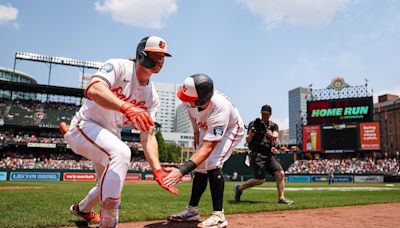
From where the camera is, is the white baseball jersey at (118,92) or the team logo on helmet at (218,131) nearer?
the white baseball jersey at (118,92)

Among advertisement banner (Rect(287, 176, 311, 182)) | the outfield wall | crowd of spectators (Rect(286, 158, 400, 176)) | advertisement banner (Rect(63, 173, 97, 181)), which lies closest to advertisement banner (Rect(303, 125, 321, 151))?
crowd of spectators (Rect(286, 158, 400, 176))

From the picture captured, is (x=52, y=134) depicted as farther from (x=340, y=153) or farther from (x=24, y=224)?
(x=24, y=224)

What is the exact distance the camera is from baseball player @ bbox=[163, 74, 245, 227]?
14.1ft

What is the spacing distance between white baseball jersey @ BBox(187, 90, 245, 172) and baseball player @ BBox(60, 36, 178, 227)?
0.78 meters

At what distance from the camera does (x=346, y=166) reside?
47.3 metres

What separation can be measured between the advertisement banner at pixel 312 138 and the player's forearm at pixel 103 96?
51.0 meters

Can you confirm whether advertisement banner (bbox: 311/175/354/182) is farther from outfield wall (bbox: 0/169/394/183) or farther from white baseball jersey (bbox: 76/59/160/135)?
white baseball jersey (bbox: 76/59/160/135)

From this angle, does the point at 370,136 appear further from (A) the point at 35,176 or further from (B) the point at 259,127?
(B) the point at 259,127

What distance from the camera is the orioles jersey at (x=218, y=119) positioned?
4418 millimetres

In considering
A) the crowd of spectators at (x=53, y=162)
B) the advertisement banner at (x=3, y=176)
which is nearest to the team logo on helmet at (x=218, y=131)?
the advertisement banner at (x=3, y=176)

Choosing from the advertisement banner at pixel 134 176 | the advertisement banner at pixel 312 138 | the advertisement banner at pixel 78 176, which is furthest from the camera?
the advertisement banner at pixel 312 138

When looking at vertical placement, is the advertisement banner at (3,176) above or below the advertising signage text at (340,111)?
below

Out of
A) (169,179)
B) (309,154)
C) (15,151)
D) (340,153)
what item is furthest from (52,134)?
(169,179)

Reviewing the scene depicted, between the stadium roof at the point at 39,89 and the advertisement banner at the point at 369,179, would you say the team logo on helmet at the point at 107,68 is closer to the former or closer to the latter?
the advertisement banner at the point at 369,179
